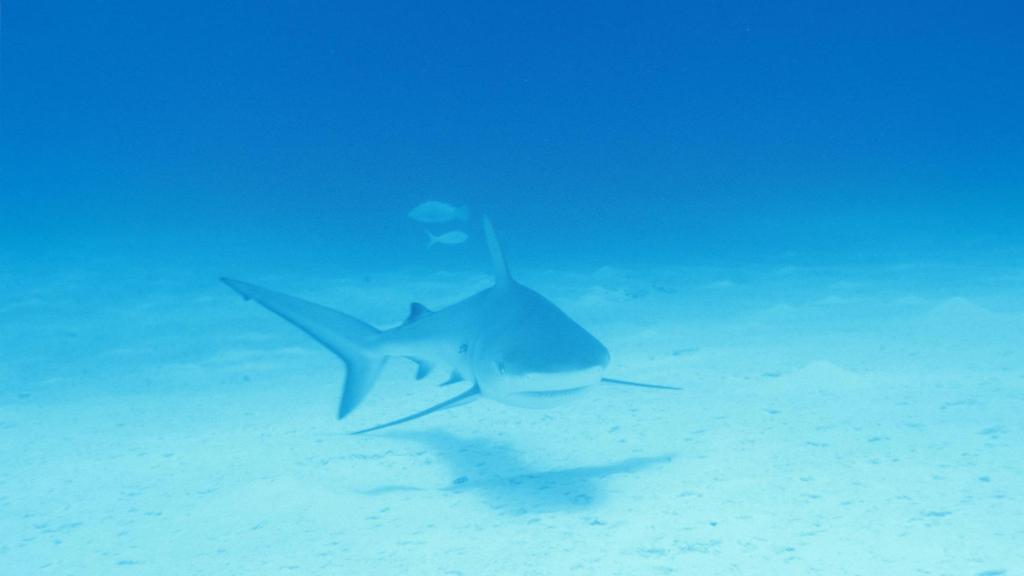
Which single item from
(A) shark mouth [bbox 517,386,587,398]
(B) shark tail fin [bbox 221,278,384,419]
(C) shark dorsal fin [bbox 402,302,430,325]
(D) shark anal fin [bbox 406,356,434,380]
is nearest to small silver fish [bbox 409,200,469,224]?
(C) shark dorsal fin [bbox 402,302,430,325]

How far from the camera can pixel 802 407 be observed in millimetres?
4941

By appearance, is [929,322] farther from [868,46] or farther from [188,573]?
[868,46]

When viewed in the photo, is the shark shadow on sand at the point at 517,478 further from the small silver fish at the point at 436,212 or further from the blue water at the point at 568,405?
the small silver fish at the point at 436,212

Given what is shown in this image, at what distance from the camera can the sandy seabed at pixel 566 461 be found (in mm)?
3037

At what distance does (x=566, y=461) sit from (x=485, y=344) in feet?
3.57

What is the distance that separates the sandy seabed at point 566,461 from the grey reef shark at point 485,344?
329mm

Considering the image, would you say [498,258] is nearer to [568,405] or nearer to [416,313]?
[416,313]

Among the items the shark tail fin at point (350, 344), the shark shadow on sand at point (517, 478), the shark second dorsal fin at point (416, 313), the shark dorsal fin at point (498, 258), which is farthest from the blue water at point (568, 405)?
the shark dorsal fin at point (498, 258)

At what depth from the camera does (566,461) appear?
14.1ft

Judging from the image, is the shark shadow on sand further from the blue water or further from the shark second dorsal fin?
the shark second dorsal fin

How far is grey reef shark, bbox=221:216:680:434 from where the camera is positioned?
3.13 meters

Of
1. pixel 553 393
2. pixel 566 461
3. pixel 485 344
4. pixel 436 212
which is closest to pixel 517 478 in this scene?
pixel 566 461

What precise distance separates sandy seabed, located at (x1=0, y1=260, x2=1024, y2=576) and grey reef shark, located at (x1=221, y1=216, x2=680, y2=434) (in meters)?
0.33

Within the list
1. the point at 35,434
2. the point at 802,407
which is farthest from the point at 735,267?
the point at 35,434
